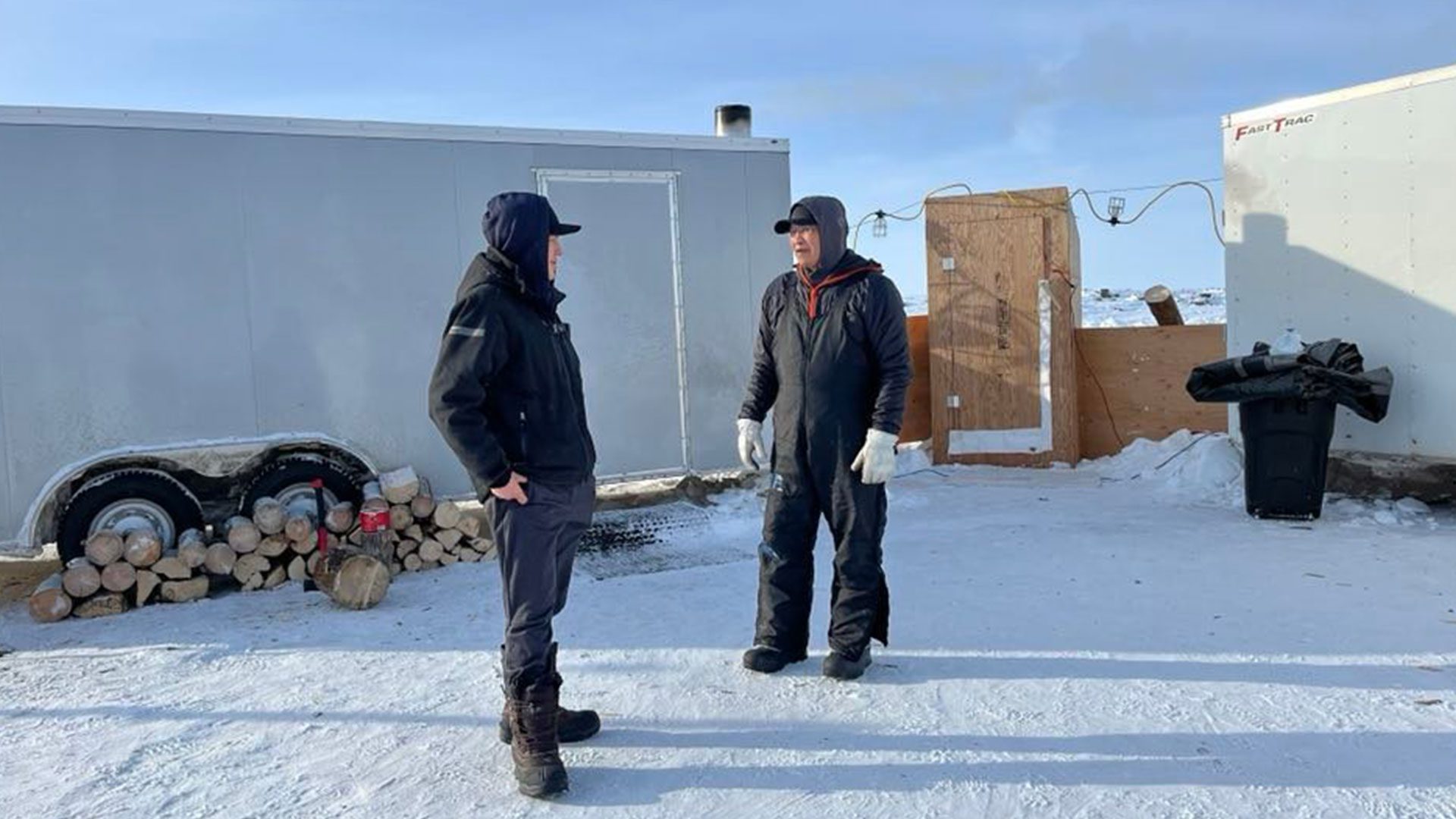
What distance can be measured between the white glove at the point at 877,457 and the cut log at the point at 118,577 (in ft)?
13.8

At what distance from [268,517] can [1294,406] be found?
634cm

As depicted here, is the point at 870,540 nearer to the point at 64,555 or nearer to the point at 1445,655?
the point at 1445,655

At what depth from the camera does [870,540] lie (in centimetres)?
412

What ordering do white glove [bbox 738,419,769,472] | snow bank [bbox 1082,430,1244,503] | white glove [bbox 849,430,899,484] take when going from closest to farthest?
1. white glove [bbox 849,430,899,484]
2. white glove [bbox 738,419,769,472]
3. snow bank [bbox 1082,430,1244,503]

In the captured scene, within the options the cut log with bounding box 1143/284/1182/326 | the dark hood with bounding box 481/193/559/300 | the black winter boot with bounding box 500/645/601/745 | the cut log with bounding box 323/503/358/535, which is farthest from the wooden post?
the cut log with bounding box 1143/284/1182/326

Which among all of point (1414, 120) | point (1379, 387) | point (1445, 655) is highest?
point (1414, 120)

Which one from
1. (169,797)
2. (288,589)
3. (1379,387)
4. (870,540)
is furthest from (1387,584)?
(288,589)

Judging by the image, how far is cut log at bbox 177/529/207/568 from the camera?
600 cm

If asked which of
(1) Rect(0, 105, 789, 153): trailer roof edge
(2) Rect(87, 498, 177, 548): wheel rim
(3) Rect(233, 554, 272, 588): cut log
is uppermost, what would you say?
(1) Rect(0, 105, 789, 153): trailer roof edge

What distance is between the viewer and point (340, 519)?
6.45m

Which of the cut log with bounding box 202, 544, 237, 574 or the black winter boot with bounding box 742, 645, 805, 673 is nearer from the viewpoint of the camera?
the black winter boot with bounding box 742, 645, 805, 673

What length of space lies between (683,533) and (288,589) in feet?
8.08

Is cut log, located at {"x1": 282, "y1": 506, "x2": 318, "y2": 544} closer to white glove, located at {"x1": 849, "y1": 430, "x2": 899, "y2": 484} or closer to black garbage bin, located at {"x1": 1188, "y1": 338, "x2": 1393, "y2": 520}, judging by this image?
white glove, located at {"x1": 849, "y1": 430, "x2": 899, "y2": 484}

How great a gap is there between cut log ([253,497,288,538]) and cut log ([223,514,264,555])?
38mm
